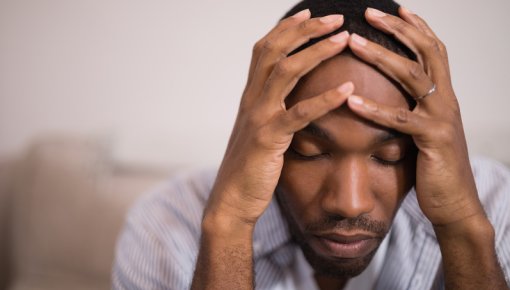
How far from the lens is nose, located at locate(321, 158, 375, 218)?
81 centimetres

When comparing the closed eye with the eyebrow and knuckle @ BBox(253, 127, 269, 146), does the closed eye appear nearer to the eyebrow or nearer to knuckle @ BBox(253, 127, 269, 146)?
the eyebrow

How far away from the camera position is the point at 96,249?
68.0 inches

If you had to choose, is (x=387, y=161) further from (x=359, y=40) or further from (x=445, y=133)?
(x=359, y=40)

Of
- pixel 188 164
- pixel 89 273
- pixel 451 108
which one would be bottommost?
pixel 89 273

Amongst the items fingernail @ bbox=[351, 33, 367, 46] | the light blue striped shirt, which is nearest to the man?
fingernail @ bbox=[351, 33, 367, 46]

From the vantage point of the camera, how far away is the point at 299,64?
0.78 meters

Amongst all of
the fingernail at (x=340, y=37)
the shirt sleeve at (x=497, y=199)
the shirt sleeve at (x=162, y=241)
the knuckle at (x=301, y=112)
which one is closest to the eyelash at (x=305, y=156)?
the knuckle at (x=301, y=112)

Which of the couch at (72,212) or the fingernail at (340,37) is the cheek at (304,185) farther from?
the couch at (72,212)

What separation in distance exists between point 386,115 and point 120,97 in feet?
4.36

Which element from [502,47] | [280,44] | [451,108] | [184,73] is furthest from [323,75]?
[502,47]

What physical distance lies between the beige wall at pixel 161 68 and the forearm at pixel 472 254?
3.06ft

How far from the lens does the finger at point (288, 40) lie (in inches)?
31.2

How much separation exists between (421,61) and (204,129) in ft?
3.73

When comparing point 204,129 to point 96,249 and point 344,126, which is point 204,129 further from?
point 344,126
